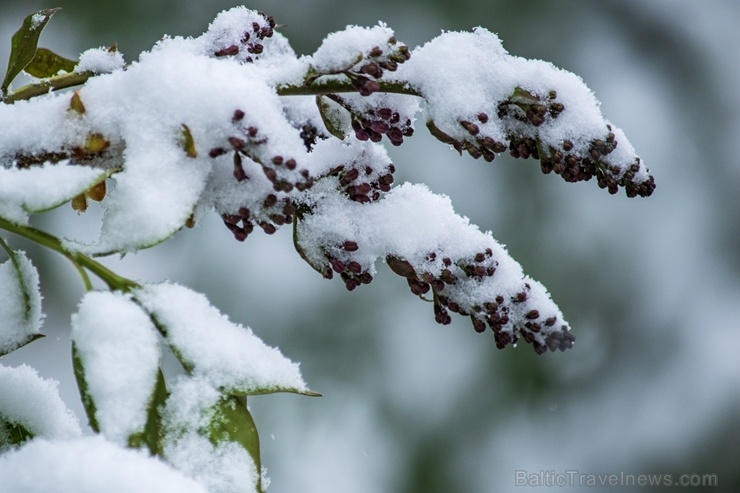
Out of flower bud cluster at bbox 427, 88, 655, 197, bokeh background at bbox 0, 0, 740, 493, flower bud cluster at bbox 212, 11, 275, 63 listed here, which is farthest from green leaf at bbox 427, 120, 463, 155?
bokeh background at bbox 0, 0, 740, 493

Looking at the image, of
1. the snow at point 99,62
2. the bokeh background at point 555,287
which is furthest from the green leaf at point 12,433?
the bokeh background at point 555,287

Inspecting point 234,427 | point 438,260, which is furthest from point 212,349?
point 438,260

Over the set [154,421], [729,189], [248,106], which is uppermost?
[248,106]

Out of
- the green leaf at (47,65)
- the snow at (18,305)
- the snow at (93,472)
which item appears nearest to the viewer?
the snow at (93,472)

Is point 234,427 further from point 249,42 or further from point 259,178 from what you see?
point 249,42

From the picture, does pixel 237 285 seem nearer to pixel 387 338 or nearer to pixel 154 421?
pixel 387 338

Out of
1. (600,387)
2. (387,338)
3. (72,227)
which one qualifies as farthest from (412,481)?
(72,227)

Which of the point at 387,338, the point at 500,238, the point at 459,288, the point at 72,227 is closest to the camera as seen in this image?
the point at 459,288

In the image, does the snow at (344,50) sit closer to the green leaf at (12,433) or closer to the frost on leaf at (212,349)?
the frost on leaf at (212,349)
